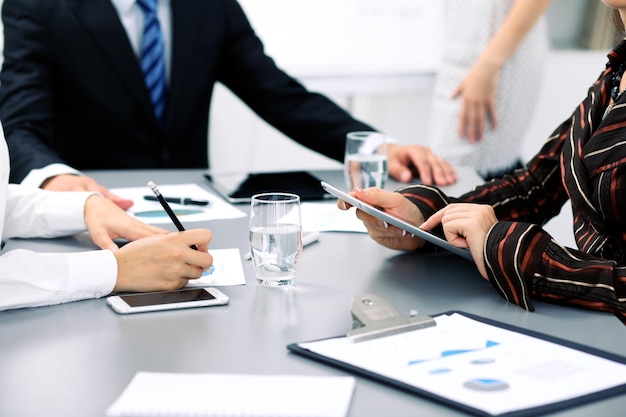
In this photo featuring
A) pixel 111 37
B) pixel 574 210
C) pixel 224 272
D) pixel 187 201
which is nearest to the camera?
pixel 224 272

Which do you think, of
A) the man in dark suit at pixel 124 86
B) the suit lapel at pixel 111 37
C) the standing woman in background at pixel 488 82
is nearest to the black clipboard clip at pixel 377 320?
the man in dark suit at pixel 124 86

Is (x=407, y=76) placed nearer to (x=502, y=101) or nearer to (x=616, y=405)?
(x=502, y=101)

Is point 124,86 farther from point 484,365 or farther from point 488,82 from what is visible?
point 484,365

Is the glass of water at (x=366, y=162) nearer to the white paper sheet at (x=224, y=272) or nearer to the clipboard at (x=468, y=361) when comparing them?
the white paper sheet at (x=224, y=272)

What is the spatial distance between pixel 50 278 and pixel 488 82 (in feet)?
6.48

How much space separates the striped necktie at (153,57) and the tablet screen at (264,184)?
18.1 inches

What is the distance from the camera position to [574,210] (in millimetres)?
1372

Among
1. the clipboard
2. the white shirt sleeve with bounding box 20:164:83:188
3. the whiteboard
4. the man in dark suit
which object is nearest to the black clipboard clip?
the clipboard

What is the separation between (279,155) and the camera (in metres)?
3.77

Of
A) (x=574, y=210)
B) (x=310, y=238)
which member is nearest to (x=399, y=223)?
(x=310, y=238)

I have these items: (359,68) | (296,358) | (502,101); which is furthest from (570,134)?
(359,68)

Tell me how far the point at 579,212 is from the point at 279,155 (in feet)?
8.22

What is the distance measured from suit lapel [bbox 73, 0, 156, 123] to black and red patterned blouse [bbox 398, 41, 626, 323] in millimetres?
1109

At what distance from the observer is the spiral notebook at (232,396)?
756mm
